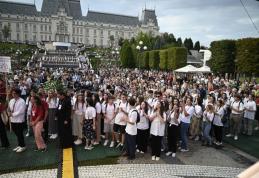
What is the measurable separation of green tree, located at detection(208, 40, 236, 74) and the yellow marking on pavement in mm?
29186

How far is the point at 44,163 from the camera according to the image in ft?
32.0

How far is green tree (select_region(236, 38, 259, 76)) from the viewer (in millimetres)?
32188

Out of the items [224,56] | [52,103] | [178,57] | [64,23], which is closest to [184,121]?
[52,103]

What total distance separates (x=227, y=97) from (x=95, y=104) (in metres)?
6.99

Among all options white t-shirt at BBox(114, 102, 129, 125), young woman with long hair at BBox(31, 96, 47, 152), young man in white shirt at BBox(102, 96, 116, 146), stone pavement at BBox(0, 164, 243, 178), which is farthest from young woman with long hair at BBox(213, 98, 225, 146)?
young woman with long hair at BBox(31, 96, 47, 152)

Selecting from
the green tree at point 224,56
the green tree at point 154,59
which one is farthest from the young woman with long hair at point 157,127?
the green tree at point 154,59

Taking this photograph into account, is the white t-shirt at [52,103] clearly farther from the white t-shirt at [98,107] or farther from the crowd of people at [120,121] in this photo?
the white t-shirt at [98,107]

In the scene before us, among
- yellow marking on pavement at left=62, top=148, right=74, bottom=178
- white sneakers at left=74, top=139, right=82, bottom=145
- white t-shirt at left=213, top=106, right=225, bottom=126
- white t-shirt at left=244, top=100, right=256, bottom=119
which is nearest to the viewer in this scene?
yellow marking on pavement at left=62, top=148, right=74, bottom=178

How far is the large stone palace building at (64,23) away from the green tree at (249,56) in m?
114

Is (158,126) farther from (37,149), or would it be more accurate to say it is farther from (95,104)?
(37,149)

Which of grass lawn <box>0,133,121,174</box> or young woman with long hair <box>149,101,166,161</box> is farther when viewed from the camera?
young woman with long hair <box>149,101,166,161</box>

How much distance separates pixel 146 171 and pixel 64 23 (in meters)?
146

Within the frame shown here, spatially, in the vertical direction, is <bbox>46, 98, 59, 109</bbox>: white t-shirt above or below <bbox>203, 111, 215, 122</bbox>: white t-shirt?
above

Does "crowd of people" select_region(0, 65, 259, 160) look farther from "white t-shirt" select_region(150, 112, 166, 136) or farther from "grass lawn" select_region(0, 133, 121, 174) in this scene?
"grass lawn" select_region(0, 133, 121, 174)
